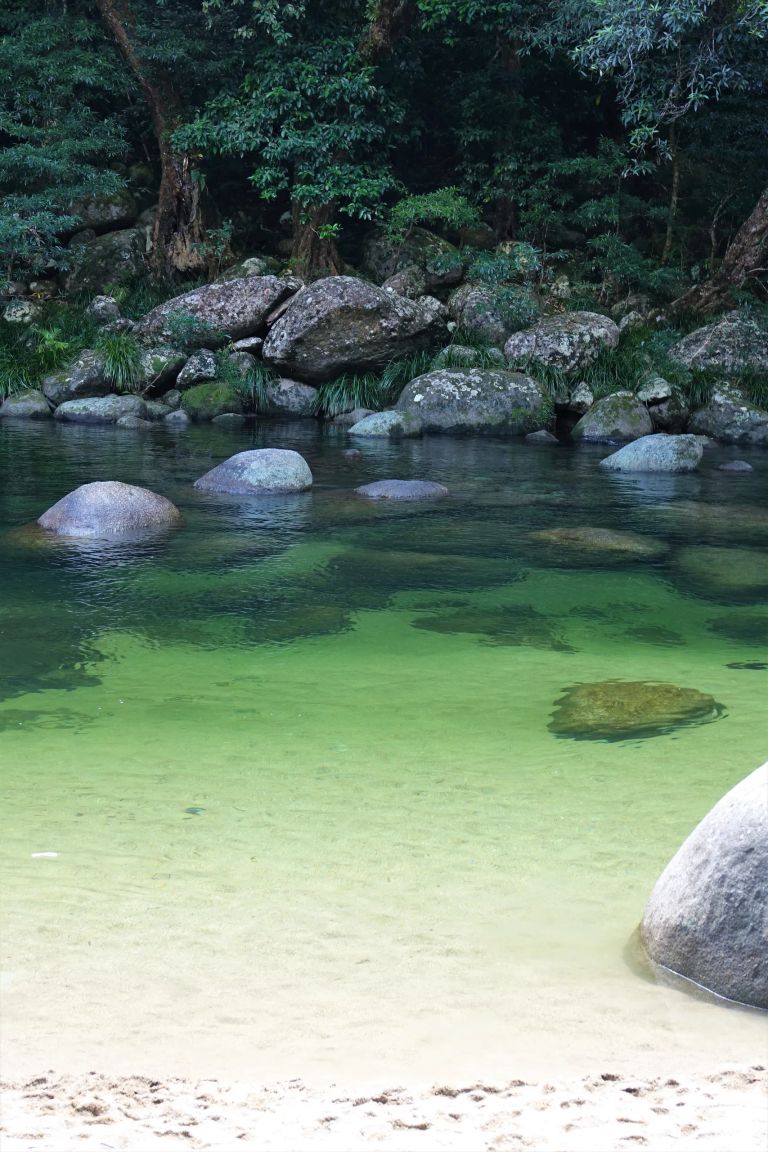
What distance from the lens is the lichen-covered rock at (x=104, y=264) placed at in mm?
20562

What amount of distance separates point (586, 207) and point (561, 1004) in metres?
17.5

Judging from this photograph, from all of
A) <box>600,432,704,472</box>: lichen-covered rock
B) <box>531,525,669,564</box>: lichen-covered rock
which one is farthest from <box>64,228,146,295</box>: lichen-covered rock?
<box>531,525,669,564</box>: lichen-covered rock

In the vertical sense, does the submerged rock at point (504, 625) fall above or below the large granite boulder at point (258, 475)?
below

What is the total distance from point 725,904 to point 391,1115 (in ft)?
3.32

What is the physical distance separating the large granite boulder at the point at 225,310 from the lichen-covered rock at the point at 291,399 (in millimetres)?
1170

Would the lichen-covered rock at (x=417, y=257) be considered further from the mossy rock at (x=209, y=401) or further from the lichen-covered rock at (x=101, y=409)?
the lichen-covered rock at (x=101, y=409)

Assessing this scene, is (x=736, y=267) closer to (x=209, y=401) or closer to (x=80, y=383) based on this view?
(x=209, y=401)

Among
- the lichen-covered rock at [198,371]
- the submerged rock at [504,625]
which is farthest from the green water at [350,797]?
the lichen-covered rock at [198,371]

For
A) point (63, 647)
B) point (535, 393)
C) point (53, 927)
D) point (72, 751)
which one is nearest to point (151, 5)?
point (535, 393)

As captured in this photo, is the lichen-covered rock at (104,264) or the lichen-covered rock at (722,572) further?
the lichen-covered rock at (104,264)

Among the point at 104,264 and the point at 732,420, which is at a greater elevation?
the point at 104,264

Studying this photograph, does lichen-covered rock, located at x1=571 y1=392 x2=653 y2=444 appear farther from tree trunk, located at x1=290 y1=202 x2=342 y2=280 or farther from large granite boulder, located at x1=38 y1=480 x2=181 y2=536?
large granite boulder, located at x1=38 y1=480 x2=181 y2=536

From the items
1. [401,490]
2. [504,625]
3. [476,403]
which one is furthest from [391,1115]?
[476,403]

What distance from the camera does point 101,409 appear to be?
1636 centimetres
